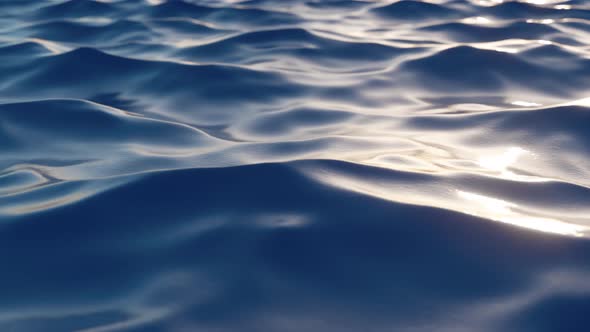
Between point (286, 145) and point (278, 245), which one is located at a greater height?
point (286, 145)

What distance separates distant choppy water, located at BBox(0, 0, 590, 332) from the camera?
145 cm

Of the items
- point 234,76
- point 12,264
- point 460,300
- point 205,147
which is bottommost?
point 460,300

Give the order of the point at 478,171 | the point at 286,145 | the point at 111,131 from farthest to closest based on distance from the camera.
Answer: the point at 111,131, the point at 286,145, the point at 478,171

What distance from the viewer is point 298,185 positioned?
6.40ft

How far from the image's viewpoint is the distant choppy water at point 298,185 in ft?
4.75

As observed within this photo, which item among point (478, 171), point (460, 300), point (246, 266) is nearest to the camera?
point (460, 300)

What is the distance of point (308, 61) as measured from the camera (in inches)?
143

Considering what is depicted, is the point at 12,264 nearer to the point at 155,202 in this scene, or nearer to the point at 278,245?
the point at 155,202

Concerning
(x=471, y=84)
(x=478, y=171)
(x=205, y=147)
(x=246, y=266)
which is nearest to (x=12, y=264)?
(x=246, y=266)

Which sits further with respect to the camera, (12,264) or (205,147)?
(205,147)

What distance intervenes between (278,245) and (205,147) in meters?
0.83

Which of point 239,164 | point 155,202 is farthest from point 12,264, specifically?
point 239,164

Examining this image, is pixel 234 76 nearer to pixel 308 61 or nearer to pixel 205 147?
pixel 308 61

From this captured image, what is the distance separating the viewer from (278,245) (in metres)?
1.66
